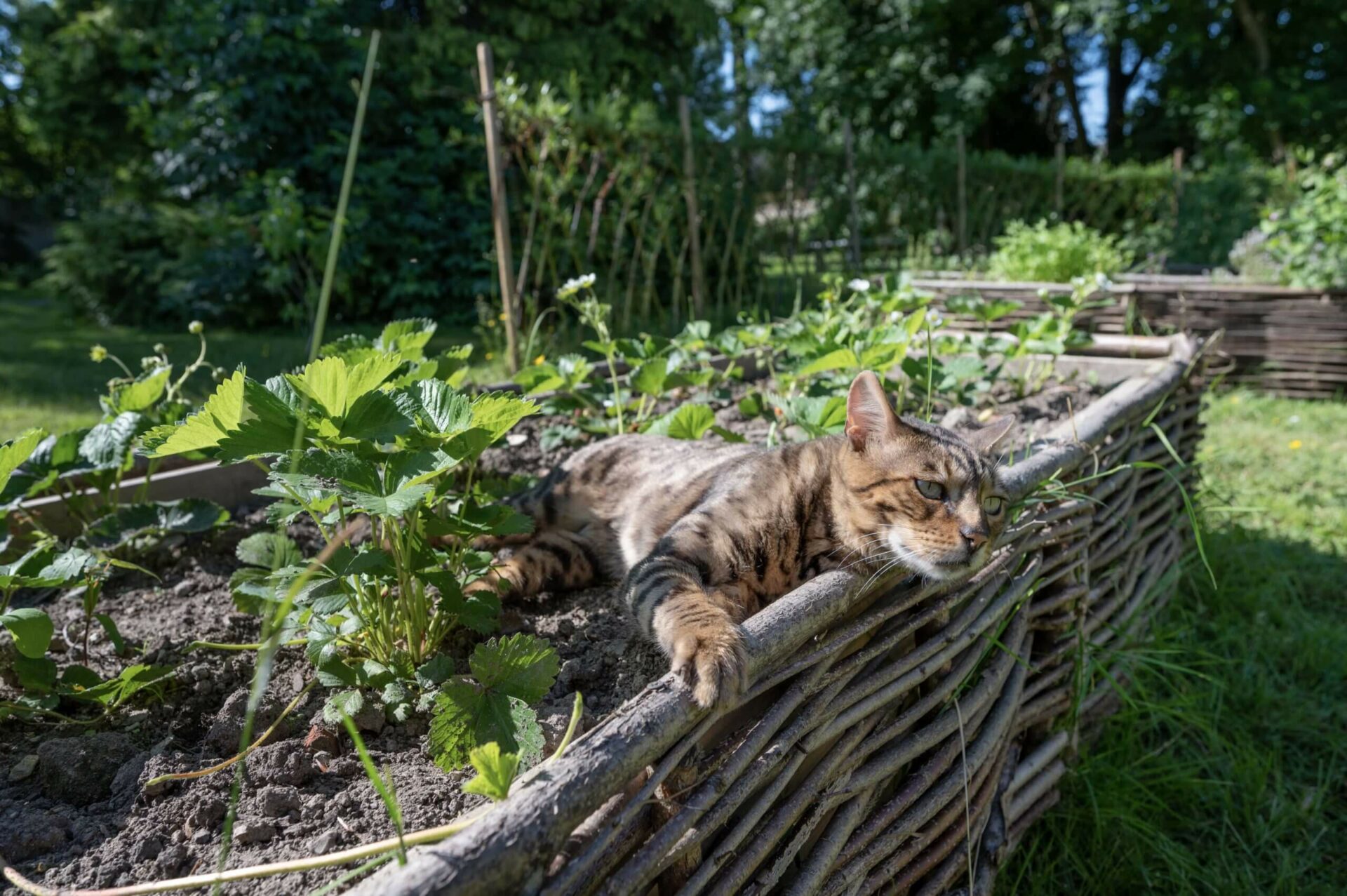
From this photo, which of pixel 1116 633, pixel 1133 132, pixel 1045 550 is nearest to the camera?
pixel 1045 550

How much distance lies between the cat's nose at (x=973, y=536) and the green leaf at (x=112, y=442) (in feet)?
6.51

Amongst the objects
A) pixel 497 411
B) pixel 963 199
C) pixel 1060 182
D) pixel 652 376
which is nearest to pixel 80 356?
pixel 652 376

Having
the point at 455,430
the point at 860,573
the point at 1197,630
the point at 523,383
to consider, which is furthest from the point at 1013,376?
the point at 455,430

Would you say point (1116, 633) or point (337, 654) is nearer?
point (337, 654)

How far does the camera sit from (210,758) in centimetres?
149

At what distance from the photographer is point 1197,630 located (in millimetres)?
3400

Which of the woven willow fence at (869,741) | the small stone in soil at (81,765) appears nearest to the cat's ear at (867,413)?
the woven willow fence at (869,741)

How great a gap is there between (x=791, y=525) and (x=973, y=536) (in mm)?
420

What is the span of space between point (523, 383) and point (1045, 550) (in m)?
1.78

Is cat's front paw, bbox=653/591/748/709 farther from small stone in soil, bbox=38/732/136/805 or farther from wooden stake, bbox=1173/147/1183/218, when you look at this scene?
wooden stake, bbox=1173/147/1183/218

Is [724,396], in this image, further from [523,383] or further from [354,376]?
[354,376]

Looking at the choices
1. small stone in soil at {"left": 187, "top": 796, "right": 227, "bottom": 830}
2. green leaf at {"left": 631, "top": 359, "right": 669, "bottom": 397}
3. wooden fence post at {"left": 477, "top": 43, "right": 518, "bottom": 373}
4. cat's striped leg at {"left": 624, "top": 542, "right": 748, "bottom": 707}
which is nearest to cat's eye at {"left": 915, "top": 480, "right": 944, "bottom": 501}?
cat's striped leg at {"left": 624, "top": 542, "right": 748, "bottom": 707}

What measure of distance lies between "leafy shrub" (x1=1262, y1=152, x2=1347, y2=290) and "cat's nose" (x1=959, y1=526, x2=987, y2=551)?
20.4ft

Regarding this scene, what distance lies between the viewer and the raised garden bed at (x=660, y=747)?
1.10 meters
